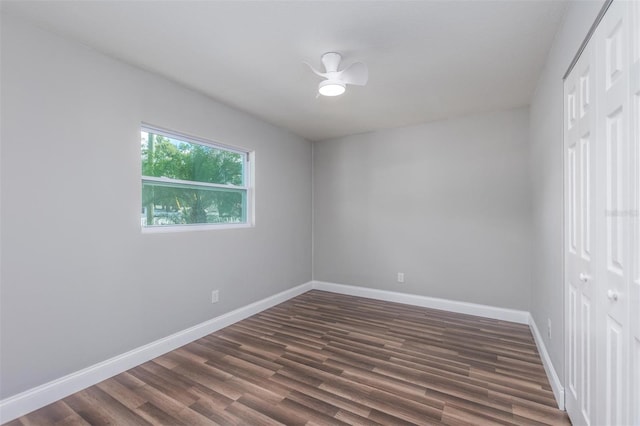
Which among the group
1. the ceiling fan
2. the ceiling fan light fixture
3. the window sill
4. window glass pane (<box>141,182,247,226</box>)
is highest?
the ceiling fan

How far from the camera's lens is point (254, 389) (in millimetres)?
2129

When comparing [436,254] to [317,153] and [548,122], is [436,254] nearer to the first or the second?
[548,122]

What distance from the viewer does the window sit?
2676mm

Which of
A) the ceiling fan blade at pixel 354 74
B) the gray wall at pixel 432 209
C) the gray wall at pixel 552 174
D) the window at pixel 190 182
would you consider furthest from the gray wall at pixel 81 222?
the gray wall at pixel 552 174

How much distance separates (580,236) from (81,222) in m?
3.25

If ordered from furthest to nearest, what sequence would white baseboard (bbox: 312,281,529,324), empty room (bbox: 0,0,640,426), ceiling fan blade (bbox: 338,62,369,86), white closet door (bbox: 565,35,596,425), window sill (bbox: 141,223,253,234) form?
1. white baseboard (bbox: 312,281,529,324)
2. window sill (bbox: 141,223,253,234)
3. ceiling fan blade (bbox: 338,62,369,86)
4. empty room (bbox: 0,0,640,426)
5. white closet door (bbox: 565,35,596,425)

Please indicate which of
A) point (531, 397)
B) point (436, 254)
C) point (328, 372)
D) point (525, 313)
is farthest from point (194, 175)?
point (525, 313)

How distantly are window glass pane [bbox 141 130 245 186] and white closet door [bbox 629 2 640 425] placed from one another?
312 cm

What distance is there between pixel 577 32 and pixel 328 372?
9.05 ft

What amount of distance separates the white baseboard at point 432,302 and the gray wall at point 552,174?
1.73 feet

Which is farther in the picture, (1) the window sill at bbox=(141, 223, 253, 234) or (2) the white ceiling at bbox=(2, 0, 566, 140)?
(1) the window sill at bbox=(141, 223, 253, 234)

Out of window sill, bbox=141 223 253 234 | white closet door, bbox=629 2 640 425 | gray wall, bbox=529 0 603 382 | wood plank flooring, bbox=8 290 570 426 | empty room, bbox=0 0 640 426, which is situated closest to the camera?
white closet door, bbox=629 2 640 425

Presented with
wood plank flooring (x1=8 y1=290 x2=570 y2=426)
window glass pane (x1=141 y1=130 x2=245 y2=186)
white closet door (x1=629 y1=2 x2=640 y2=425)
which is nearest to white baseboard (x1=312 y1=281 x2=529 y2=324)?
wood plank flooring (x1=8 y1=290 x2=570 y2=426)

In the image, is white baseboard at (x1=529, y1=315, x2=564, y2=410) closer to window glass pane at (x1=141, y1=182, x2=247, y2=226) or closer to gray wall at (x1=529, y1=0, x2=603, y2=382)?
gray wall at (x1=529, y1=0, x2=603, y2=382)
